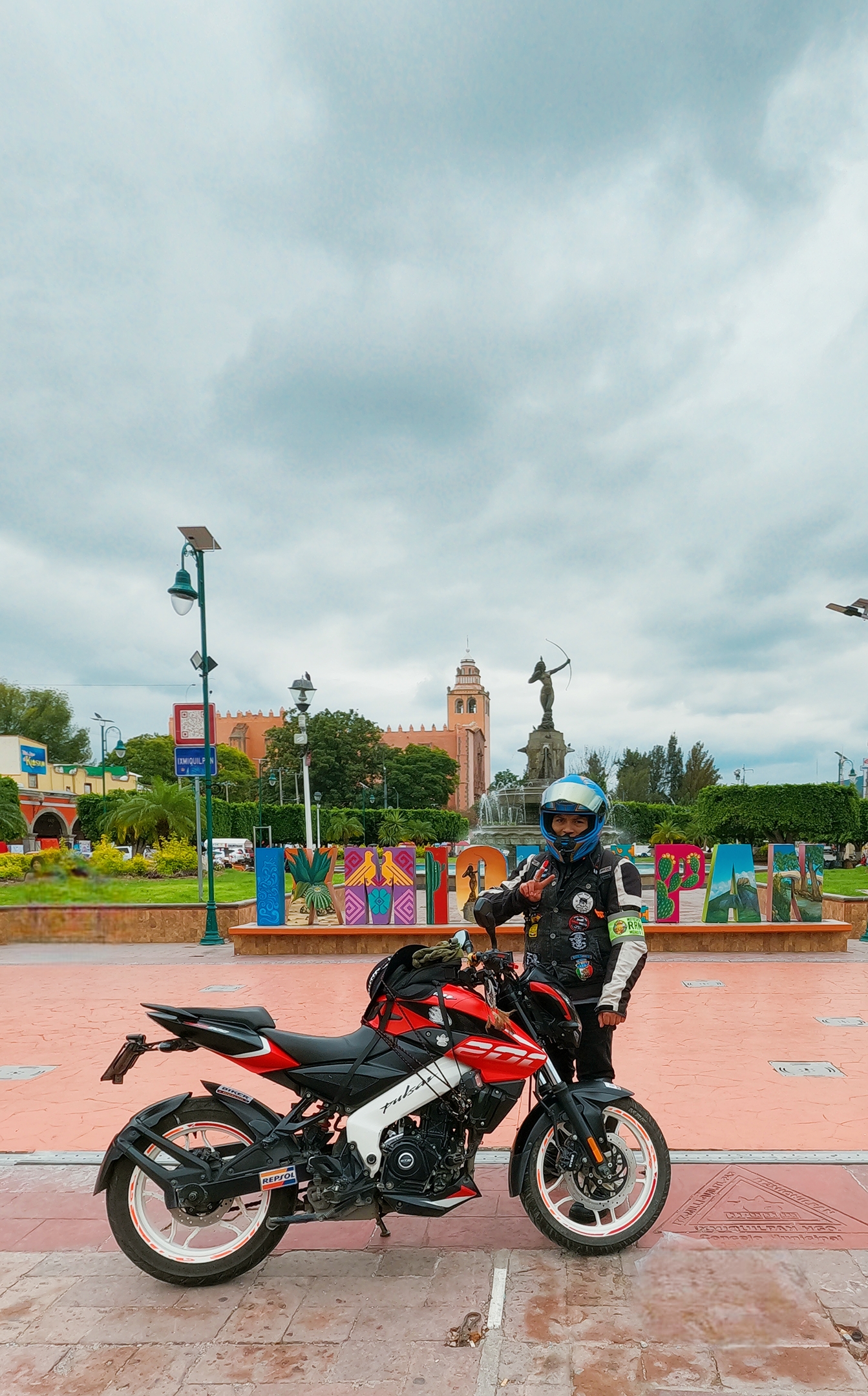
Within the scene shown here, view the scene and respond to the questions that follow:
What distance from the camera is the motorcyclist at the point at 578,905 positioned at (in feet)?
12.6

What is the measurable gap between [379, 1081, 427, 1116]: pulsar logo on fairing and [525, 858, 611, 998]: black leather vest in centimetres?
73

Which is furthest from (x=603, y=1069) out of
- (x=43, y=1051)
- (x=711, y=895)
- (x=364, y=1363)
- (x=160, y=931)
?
(x=160, y=931)

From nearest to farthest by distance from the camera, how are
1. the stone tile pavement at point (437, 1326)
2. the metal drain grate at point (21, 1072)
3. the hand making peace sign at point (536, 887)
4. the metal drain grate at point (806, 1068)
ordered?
the stone tile pavement at point (437, 1326) → the hand making peace sign at point (536, 887) → the metal drain grate at point (806, 1068) → the metal drain grate at point (21, 1072)

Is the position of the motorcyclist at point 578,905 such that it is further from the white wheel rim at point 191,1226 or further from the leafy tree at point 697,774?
the leafy tree at point 697,774

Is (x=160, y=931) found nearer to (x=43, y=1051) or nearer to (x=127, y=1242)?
(x=43, y=1051)

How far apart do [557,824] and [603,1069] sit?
107cm

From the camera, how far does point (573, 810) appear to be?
152 inches

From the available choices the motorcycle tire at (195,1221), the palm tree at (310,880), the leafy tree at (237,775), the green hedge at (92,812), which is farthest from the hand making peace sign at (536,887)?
the leafy tree at (237,775)

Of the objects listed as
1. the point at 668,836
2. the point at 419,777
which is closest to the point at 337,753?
the point at 419,777

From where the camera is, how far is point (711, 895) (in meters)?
11.7

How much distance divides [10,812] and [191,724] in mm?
8052

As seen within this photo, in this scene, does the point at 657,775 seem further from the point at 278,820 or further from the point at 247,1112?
the point at 247,1112

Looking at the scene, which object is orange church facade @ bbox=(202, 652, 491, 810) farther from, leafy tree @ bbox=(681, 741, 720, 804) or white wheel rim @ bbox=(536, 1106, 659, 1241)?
white wheel rim @ bbox=(536, 1106, 659, 1241)

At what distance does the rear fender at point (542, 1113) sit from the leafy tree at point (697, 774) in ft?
204
